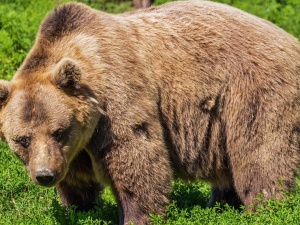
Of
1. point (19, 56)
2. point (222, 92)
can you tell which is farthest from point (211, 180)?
point (19, 56)

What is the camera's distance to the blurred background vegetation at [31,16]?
38.3 ft

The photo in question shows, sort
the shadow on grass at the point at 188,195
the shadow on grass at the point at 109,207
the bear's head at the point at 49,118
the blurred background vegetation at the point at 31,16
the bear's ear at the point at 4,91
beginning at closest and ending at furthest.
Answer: the bear's head at the point at 49,118, the bear's ear at the point at 4,91, the shadow on grass at the point at 109,207, the shadow on grass at the point at 188,195, the blurred background vegetation at the point at 31,16

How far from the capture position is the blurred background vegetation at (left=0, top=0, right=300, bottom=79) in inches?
460

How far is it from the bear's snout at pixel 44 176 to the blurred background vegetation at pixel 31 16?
5.26 metres

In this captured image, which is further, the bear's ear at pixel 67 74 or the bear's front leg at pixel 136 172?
the bear's front leg at pixel 136 172

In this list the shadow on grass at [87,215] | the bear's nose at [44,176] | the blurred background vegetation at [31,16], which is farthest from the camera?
the blurred background vegetation at [31,16]

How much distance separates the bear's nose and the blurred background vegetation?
17.3 feet

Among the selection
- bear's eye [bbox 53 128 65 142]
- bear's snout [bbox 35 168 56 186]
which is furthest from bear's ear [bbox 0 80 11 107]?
bear's snout [bbox 35 168 56 186]

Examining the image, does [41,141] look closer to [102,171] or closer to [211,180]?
[102,171]

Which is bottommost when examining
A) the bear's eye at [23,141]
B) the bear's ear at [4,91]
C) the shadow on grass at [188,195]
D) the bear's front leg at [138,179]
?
the shadow on grass at [188,195]

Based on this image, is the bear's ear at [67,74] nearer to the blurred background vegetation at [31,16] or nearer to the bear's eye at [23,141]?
the bear's eye at [23,141]

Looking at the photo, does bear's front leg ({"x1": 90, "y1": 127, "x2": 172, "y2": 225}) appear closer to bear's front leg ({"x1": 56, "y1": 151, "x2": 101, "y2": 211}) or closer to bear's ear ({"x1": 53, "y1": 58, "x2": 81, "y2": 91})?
bear's front leg ({"x1": 56, "y1": 151, "x2": 101, "y2": 211})

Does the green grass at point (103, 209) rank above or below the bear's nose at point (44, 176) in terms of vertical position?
below

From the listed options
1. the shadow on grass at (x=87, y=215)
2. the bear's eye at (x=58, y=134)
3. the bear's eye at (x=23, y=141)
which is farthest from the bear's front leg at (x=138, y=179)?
the bear's eye at (x=23, y=141)
